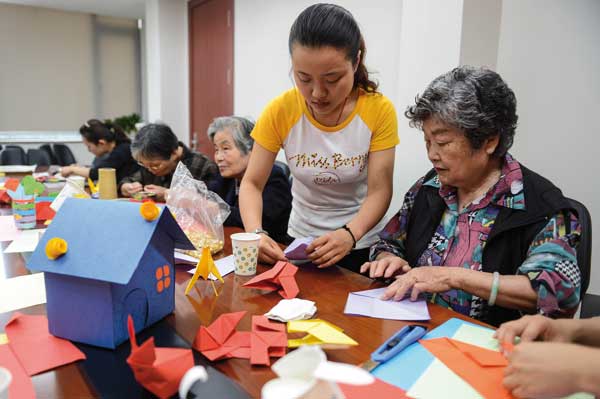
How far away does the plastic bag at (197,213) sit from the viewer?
1480 millimetres

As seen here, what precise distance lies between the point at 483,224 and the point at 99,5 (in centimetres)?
692

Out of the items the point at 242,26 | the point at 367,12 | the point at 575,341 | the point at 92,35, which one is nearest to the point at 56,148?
the point at 92,35

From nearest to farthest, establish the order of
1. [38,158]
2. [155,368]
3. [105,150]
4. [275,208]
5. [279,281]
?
[155,368] → [279,281] → [275,208] → [105,150] → [38,158]

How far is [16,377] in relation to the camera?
73cm

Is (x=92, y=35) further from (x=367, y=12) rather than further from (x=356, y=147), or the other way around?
(x=356, y=147)

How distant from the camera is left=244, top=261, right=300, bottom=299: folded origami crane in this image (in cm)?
112

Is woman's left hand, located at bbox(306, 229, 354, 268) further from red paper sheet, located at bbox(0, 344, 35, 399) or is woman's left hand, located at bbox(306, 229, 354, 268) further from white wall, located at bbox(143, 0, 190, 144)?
white wall, located at bbox(143, 0, 190, 144)

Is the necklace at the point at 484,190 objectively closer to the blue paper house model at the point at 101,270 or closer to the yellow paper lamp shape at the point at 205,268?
the yellow paper lamp shape at the point at 205,268

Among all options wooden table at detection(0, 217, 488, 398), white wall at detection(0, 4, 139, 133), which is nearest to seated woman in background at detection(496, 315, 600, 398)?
wooden table at detection(0, 217, 488, 398)

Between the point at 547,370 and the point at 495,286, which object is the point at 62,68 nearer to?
the point at 495,286

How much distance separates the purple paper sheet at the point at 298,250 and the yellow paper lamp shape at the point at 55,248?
24.9 inches

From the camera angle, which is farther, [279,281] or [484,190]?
[484,190]

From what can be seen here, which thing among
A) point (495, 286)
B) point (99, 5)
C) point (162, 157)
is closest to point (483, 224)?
point (495, 286)

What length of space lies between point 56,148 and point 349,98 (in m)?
6.42
